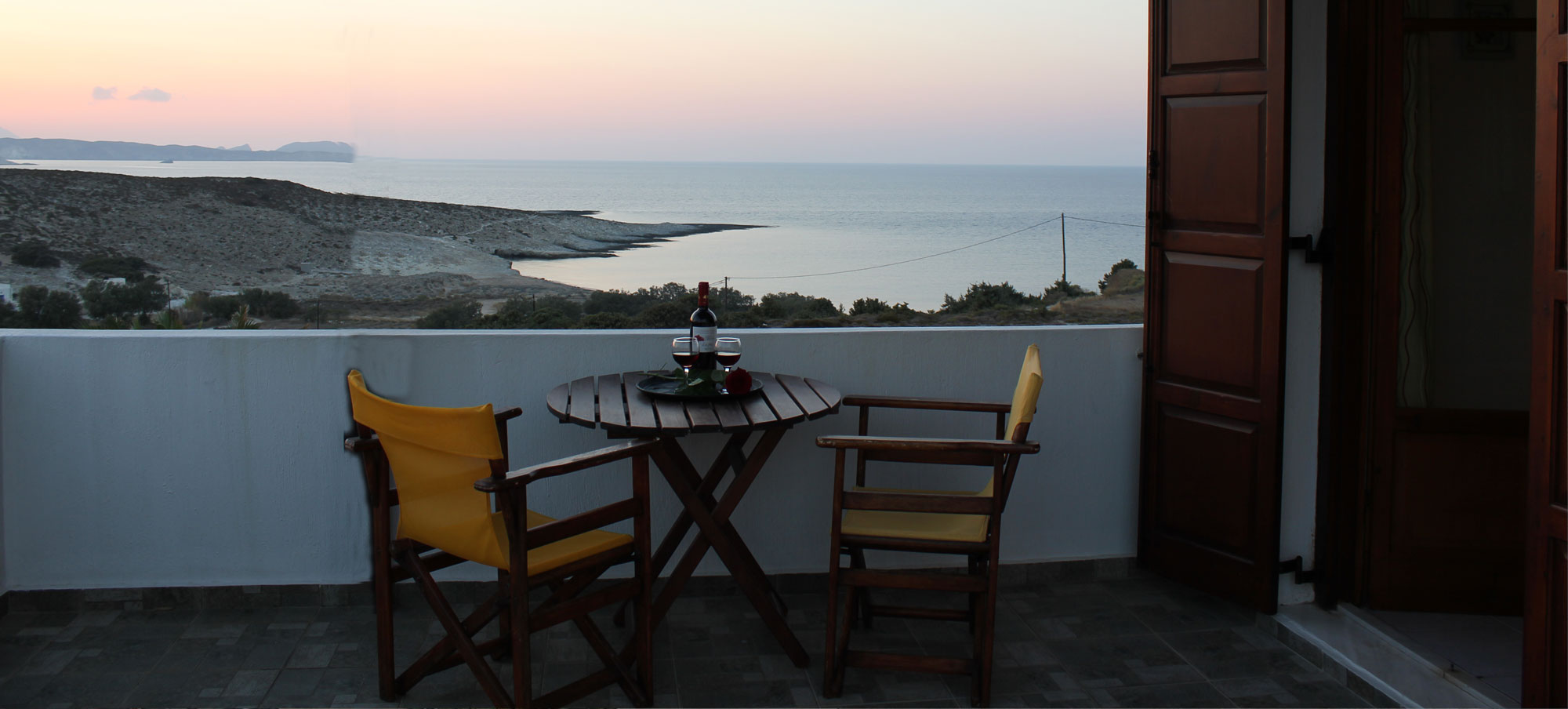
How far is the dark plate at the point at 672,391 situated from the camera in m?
2.99

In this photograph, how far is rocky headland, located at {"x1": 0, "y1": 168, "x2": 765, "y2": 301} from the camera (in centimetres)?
1260

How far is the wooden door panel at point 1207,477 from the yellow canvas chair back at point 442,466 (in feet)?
7.47

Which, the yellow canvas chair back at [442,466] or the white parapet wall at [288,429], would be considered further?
the white parapet wall at [288,429]

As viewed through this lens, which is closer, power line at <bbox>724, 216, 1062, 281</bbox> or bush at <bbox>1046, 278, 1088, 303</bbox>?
bush at <bbox>1046, 278, 1088, 303</bbox>

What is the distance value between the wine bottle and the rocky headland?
1018cm

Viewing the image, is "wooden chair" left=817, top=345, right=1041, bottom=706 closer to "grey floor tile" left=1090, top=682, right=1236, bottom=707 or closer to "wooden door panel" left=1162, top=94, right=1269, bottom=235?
"grey floor tile" left=1090, top=682, right=1236, bottom=707

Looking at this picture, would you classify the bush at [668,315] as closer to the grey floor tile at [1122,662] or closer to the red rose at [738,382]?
the red rose at [738,382]

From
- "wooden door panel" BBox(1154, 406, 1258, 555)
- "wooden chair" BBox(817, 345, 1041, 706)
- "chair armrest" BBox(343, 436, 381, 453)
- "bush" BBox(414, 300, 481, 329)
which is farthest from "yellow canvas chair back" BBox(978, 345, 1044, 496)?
"bush" BBox(414, 300, 481, 329)

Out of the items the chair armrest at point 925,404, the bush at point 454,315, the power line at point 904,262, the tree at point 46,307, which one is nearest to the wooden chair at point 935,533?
the chair armrest at point 925,404

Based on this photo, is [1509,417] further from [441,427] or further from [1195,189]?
[441,427]

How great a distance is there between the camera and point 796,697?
2.84 metres

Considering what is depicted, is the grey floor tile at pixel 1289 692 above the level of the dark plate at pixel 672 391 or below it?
below

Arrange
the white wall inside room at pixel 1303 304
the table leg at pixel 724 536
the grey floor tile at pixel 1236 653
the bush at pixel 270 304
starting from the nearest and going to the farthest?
the table leg at pixel 724 536
the grey floor tile at pixel 1236 653
the white wall inside room at pixel 1303 304
the bush at pixel 270 304

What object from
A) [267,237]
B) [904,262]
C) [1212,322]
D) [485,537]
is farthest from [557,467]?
[904,262]
